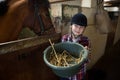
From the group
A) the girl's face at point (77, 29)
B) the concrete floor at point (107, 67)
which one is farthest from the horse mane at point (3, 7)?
the concrete floor at point (107, 67)

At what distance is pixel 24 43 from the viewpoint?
118 centimetres

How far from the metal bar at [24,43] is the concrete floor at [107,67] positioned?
53.6 inches

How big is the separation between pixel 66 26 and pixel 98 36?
98cm

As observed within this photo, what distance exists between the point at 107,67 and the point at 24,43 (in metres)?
2.08

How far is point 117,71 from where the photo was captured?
2.85 meters

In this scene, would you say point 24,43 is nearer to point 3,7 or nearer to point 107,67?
point 3,7

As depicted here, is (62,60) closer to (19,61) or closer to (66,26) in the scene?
(19,61)

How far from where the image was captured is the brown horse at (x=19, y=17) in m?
1.22

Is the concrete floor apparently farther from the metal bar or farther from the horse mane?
the horse mane

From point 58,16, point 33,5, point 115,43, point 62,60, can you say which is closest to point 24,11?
point 33,5

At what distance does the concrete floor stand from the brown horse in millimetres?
1405

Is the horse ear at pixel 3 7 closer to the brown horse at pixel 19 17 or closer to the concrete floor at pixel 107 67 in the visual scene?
the brown horse at pixel 19 17

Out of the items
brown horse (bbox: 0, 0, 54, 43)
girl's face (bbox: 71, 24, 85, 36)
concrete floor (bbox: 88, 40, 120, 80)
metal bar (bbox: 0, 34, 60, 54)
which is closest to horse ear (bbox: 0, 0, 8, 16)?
brown horse (bbox: 0, 0, 54, 43)

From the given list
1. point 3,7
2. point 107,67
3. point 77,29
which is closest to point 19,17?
point 3,7
